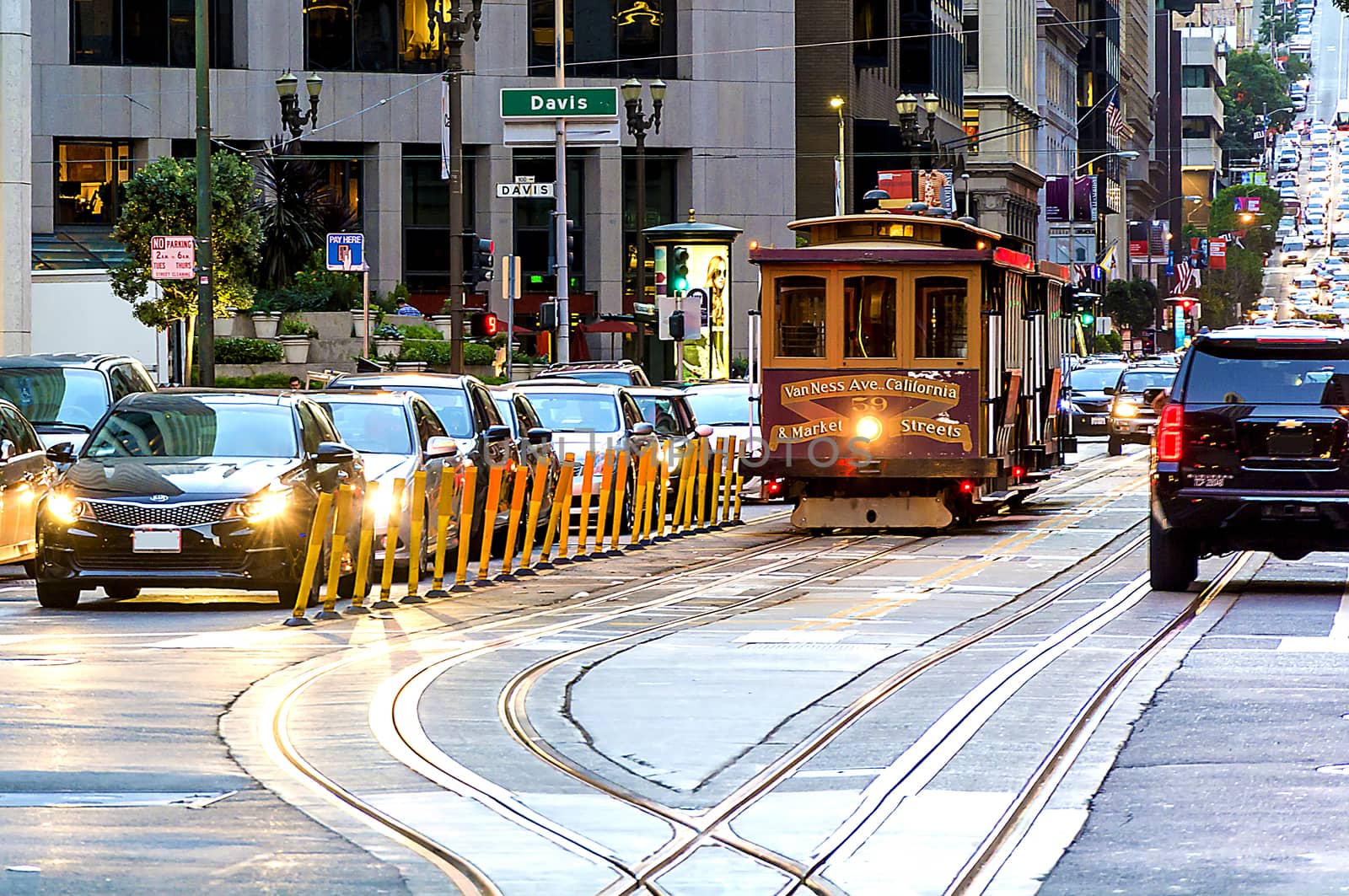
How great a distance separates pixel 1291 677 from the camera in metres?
13.4

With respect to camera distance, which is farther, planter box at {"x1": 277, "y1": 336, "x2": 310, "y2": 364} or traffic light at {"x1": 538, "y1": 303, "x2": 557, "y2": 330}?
planter box at {"x1": 277, "y1": 336, "x2": 310, "y2": 364}

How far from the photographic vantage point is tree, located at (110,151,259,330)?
1982 inches

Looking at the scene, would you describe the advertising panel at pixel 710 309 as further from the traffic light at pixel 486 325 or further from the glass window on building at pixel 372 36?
the glass window on building at pixel 372 36

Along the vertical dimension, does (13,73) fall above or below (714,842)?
above

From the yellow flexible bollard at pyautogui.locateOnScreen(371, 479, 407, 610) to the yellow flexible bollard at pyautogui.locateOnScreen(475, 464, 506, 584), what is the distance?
1.59m

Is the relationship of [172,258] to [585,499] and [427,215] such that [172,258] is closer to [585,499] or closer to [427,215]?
[585,499]

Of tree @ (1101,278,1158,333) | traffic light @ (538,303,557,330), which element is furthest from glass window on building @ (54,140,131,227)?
tree @ (1101,278,1158,333)

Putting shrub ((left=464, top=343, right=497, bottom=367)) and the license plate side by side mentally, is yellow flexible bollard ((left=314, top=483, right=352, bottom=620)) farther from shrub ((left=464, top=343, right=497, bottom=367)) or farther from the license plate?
shrub ((left=464, top=343, right=497, bottom=367))

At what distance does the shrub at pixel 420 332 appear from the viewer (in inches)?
2343

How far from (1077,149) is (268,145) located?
253 ft

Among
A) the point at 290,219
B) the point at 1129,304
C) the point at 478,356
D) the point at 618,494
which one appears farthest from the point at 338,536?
the point at 1129,304

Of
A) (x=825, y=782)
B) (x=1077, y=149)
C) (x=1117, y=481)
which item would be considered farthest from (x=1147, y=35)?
(x=825, y=782)

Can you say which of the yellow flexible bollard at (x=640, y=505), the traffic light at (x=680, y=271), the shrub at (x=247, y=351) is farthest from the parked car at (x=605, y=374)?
the shrub at (x=247, y=351)

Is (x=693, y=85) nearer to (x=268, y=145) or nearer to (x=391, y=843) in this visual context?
(x=268, y=145)
